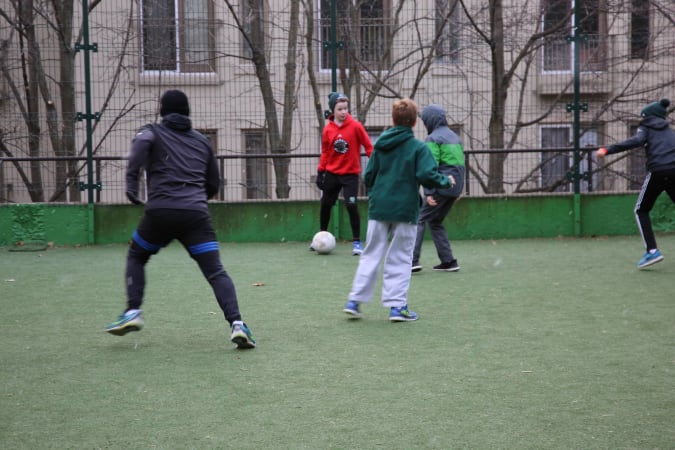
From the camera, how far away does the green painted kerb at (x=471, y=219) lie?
12.8 metres

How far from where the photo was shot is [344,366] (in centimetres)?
519

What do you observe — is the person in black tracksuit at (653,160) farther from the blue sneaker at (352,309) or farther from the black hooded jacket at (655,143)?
the blue sneaker at (352,309)

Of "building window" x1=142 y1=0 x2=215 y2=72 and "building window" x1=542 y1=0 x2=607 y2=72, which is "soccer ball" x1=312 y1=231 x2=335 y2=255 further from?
"building window" x1=542 y1=0 x2=607 y2=72

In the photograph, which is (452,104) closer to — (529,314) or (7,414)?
(529,314)

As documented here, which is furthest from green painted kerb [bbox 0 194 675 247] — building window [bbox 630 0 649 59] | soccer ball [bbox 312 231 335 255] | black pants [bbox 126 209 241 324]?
black pants [bbox 126 209 241 324]

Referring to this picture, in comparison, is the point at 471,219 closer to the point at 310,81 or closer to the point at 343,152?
the point at 343,152

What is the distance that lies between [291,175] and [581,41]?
463 centimetres

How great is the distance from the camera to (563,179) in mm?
13094

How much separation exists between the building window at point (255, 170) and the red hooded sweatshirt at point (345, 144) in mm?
2188

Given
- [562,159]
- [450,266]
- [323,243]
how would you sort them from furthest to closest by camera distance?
[562,159] → [323,243] → [450,266]

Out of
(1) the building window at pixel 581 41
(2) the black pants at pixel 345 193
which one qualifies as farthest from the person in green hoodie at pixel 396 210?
(1) the building window at pixel 581 41

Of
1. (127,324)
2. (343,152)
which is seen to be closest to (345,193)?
(343,152)

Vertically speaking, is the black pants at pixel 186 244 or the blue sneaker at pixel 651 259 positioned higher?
the black pants at pixel 186 244

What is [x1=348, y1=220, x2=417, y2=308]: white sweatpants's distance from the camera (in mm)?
6668
